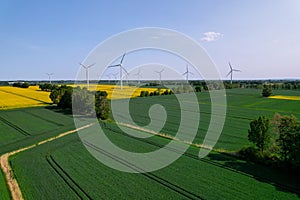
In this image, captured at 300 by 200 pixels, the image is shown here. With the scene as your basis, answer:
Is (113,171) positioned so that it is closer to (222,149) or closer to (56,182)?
(56,182)

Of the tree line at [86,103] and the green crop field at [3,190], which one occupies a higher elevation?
the tree line at [86,103]

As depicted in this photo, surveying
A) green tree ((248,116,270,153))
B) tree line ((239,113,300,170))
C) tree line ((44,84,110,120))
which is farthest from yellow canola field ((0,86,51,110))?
tree line ((239,113,300,170))

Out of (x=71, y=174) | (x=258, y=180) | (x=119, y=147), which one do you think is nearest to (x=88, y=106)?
(x=119, y=147)

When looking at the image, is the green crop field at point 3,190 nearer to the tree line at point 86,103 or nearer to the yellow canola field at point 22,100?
the tree line at point 86,103

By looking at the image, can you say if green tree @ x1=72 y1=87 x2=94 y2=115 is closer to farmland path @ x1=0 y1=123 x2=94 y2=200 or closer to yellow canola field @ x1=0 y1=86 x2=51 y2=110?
farmland path @ x1=0 y1=123 x2=94 y2=200

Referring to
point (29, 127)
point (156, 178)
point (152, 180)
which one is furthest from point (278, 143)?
point (29, 127)

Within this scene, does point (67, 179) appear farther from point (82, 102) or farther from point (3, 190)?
point (82, 102)

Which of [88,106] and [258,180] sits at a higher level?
[88,106]

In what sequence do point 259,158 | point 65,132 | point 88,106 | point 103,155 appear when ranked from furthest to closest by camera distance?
point 88,106
point 65,132
point 103,155
point 259,158

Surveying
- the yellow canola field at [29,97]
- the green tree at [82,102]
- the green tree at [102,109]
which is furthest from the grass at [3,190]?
the yellow canola field at [29,97]
